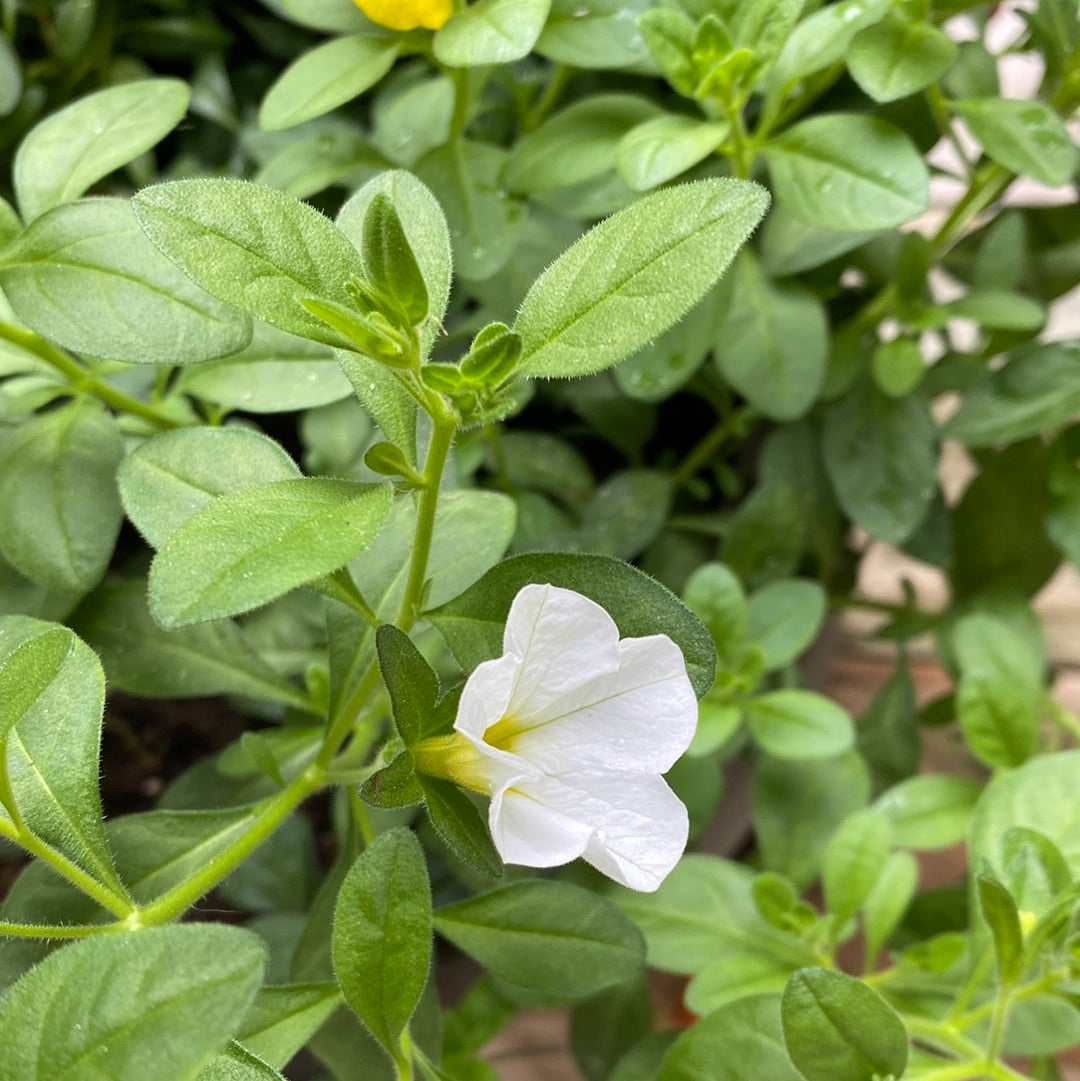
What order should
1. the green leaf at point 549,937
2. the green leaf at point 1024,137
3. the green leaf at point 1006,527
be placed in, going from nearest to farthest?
the green leaf at point 549,937
the green leaf at point 1024,137
the green leaf at point 1006,527

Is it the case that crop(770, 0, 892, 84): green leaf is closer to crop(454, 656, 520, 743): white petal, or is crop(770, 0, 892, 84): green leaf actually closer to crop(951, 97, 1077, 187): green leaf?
crop(951, 97, 1077, 187): green leaf

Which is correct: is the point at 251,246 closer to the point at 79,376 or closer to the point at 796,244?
the point at 79,376

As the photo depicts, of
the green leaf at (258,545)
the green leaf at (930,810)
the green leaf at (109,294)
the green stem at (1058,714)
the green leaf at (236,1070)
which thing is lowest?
the green stem at (1058,714)

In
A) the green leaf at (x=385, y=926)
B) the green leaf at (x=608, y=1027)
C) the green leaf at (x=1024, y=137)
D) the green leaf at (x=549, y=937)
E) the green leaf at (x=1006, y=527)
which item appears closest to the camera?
the green leaf at (x=385, y=926)

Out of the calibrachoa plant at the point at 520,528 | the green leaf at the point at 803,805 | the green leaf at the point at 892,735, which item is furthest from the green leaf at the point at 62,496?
the green leaf at the point at 892,735

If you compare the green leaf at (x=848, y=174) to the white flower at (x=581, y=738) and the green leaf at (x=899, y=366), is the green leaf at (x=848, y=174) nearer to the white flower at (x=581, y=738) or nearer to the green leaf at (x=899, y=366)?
the green leaf at (x=899, y=366)

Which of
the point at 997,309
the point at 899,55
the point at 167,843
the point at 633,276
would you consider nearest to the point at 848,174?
the point at 899,55
